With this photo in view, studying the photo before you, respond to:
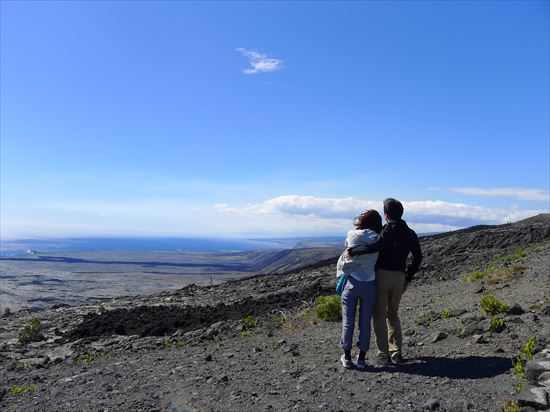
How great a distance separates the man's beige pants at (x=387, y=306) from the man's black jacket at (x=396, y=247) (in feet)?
0.39

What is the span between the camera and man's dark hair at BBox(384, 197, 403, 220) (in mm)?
7594

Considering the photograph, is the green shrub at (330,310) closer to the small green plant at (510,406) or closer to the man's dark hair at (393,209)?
the man's dark hair at (393,209)

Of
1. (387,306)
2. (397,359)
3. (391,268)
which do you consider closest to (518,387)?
(397,359)

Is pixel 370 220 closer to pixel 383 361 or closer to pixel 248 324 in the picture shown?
pixel 383 361

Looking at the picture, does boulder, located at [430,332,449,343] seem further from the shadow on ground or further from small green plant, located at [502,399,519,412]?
small green plant, located at [502,399,519,412]

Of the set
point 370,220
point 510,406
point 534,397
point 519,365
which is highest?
point 370,220

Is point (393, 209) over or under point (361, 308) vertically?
over

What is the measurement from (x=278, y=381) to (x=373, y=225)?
2.75 metres

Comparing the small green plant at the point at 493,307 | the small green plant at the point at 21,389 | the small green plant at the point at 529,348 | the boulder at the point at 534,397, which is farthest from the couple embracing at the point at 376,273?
the small green plant at the point at 21,389

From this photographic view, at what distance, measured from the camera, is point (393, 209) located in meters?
7.60

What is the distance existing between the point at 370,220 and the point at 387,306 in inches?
54.3

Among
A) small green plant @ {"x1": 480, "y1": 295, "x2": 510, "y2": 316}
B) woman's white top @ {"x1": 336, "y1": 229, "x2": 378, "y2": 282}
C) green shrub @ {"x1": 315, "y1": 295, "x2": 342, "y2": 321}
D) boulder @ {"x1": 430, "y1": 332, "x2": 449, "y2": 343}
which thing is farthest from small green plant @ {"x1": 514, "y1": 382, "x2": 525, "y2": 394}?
green shrub @ {"x1": 315, "y1": 295, "x2": 342, "y2": 321}

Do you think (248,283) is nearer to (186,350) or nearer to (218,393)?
(186,350)

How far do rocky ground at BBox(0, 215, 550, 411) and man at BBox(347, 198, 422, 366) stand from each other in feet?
1.54
